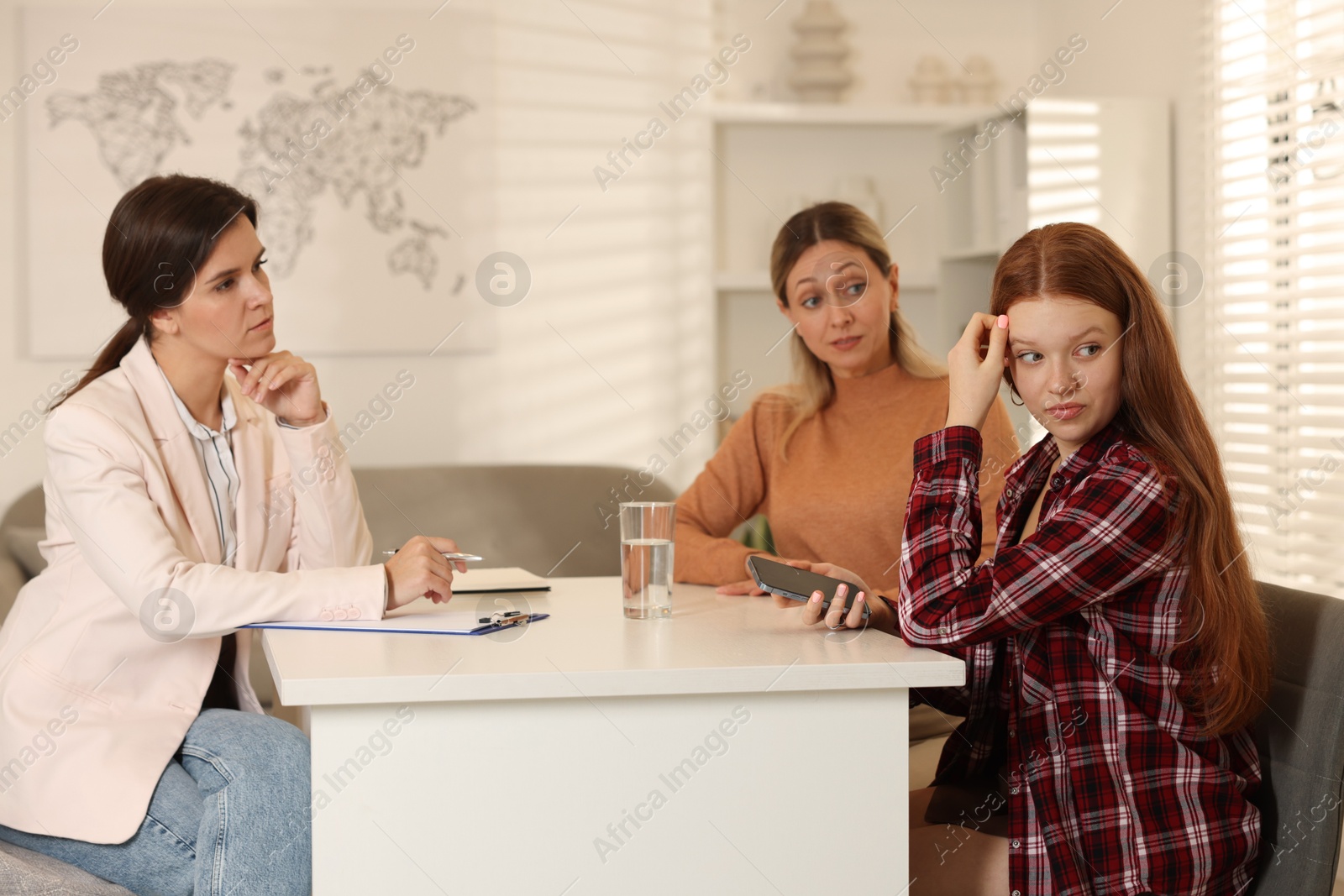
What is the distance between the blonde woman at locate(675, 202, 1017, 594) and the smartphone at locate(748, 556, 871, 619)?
45cm

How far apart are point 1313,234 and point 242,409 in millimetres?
2217

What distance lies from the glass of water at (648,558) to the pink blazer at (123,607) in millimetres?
296

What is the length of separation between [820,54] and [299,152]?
149 cm

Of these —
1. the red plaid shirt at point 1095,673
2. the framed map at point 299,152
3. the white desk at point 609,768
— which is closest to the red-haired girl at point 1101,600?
the red plaid shirt at point 1095,673

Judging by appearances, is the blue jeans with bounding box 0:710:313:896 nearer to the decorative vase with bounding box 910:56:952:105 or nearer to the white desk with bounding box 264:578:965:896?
the white desk with bounding box 264:578:965:896

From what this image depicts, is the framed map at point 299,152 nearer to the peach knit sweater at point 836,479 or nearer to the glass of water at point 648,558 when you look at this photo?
the peach knit sweater at point 836,479

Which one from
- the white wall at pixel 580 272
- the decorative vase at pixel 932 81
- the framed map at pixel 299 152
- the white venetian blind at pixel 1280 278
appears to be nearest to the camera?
the white venetian blind at pixel 1280 278

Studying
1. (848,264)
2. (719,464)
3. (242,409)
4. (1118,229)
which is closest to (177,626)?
(242,409)

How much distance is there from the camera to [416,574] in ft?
4.66

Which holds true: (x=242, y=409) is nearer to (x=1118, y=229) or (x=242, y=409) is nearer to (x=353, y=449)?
(x=353, y=449)

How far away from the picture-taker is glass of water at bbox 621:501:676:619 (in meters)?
1.43

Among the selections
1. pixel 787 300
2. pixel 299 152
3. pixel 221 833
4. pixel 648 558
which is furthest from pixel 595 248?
pixel 221 833

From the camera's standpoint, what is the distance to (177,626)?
138 cm

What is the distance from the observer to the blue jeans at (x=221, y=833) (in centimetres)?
131
